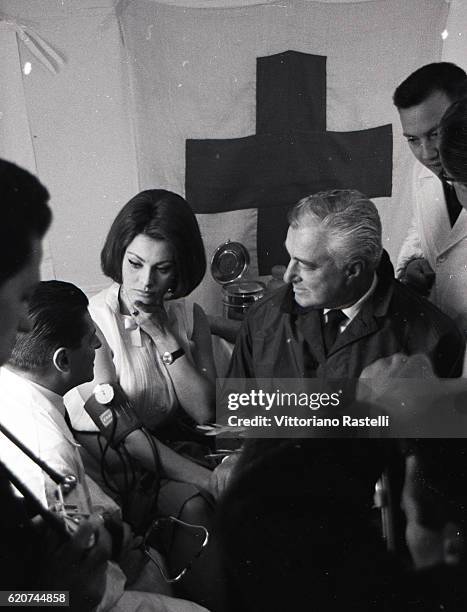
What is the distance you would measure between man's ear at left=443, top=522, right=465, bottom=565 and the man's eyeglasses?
14.1 inches

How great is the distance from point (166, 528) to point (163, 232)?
0.43 m

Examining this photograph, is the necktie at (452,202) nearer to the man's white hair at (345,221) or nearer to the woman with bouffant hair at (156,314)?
the man's white hair at (345,221)

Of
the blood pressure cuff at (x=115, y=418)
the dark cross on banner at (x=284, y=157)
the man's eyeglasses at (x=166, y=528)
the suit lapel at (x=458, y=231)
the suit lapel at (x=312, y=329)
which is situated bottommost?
the man's eyeglasses at (x=166, y=528)

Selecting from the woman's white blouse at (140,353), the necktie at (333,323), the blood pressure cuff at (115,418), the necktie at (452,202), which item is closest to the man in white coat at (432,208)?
the necktie at (452,202)

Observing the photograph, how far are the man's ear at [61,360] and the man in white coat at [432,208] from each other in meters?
0.49

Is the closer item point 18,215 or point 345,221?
point 18,215

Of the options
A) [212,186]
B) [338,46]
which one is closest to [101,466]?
[212,186]

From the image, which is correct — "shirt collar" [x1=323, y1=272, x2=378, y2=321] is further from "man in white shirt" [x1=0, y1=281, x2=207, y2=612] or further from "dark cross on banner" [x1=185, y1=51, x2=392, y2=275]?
"man in white shirt" [x1=0, y1=281, x2=207, y2=612]

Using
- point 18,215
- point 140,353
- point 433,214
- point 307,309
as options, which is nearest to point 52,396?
point 140,353

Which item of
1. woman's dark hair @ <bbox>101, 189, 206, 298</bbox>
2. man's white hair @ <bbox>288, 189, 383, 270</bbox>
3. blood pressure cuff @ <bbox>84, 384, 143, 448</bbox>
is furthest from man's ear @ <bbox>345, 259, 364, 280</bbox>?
blood pressure cuff @ <bbox>84, 384, 143, 448</bbox>

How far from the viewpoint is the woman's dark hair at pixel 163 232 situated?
4.04 ft

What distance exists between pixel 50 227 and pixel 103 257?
0.27ft

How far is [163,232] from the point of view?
125 centimetres

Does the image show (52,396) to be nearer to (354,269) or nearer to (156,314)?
(156,314)
